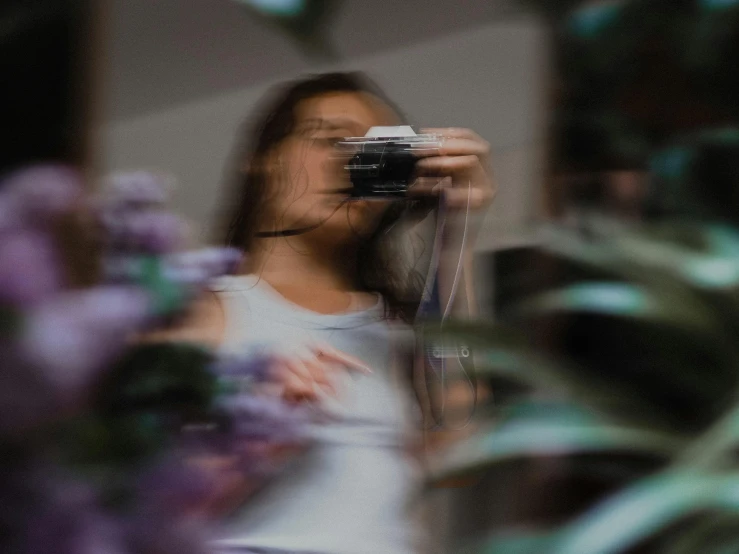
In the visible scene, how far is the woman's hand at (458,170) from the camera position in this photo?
0.62m

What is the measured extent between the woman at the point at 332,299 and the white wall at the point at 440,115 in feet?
0.08

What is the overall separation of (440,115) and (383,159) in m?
0.08

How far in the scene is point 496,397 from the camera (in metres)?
0.68

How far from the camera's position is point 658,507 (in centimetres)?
63

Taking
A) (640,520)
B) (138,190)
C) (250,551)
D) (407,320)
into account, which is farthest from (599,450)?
(138,190)

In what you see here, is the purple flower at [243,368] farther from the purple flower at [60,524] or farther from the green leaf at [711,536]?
the green leaf at [711,536]

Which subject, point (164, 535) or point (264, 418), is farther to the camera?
point (264, 418)

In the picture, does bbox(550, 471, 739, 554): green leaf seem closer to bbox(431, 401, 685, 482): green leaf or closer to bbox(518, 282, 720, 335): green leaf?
bbox(431, 401, 685, 482): green leaf

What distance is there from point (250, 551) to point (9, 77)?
0.38 m

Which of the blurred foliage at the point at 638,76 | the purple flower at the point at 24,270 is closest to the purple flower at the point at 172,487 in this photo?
the purple flower at the point at 24,270

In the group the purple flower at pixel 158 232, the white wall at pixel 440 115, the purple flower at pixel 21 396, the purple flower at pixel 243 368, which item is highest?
the white wall at pixel 440 115

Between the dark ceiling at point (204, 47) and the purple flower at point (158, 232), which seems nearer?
the purple flower at point (158, 232)

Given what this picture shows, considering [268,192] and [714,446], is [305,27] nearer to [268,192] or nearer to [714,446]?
[268,192]

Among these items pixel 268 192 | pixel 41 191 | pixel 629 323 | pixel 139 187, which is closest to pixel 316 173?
pixel 268 192
